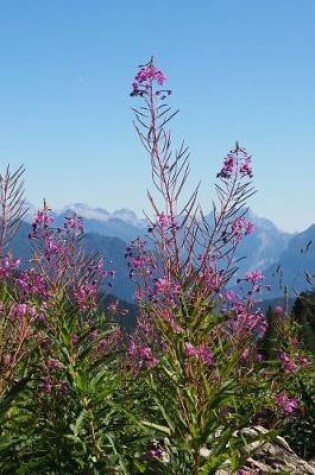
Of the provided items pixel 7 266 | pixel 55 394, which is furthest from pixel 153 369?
pixel 7 266

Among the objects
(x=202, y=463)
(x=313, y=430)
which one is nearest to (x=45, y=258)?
(x=202, y=463)

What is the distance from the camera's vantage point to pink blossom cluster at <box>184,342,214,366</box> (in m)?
4.45

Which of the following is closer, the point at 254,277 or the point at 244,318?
the point at 244,318

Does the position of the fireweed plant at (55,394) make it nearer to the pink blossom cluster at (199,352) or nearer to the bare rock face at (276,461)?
the pink blossom cluster at (199,352)

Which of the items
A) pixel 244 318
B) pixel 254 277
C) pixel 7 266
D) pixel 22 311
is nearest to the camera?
pixel 22 311

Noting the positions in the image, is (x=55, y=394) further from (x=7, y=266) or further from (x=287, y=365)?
(x=287, y=365)

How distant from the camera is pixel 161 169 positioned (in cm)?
461

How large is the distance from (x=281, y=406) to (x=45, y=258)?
118 inches

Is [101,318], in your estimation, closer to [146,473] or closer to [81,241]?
[81,241]

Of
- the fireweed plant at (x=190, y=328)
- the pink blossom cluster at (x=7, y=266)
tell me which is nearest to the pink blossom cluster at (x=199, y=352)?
the fireweed plant at (x=190, y=328)

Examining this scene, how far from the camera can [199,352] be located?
4.52 m

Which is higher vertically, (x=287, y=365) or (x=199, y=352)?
(x=199, y=352)

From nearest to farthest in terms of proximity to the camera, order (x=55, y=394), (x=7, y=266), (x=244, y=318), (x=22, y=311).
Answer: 1. (x=22, y=311)
2. (x=55, y=394)
3. (x=244, y=318)
4. (x=7, y=266)

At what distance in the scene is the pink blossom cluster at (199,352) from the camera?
4.45 m
